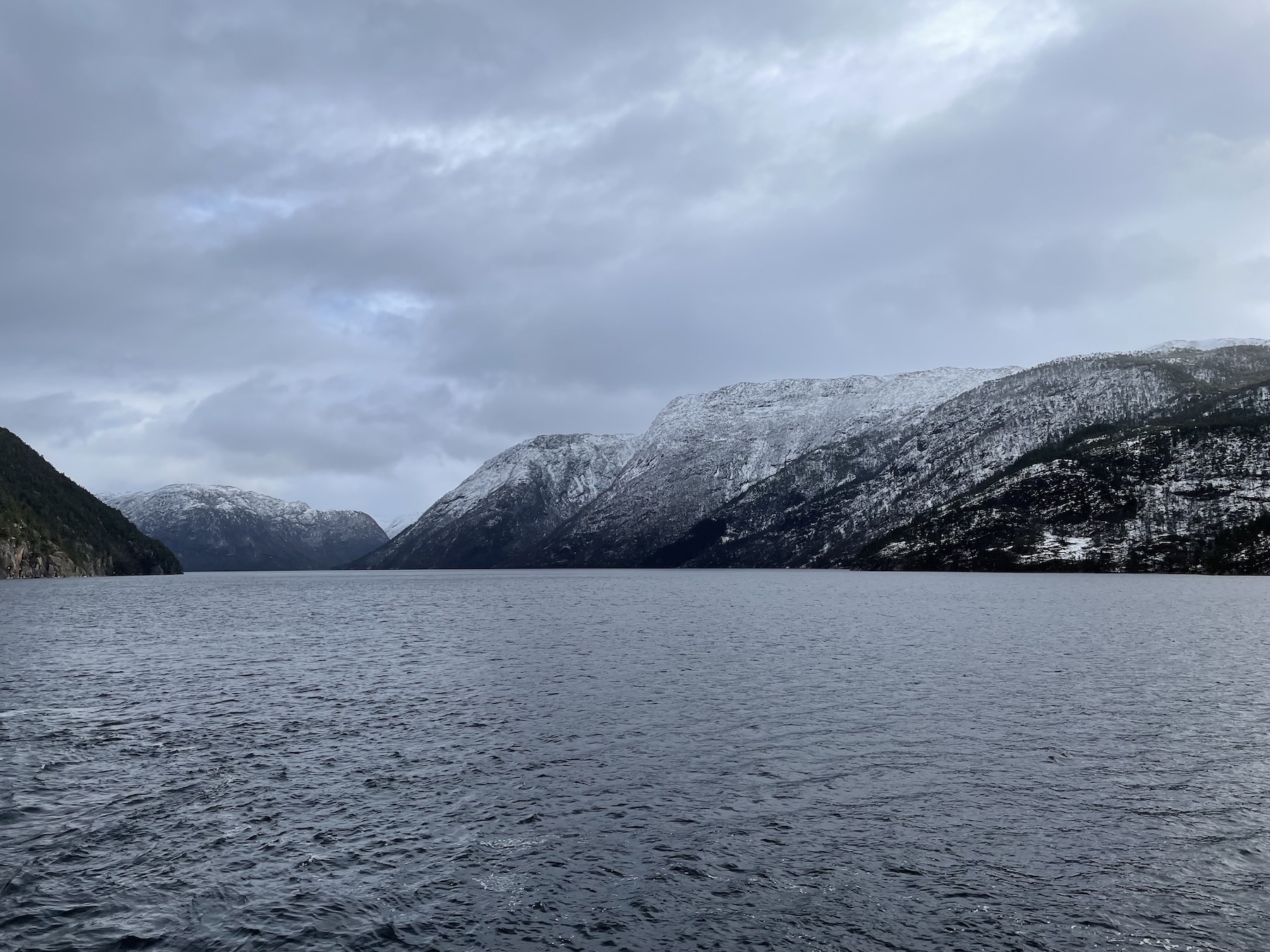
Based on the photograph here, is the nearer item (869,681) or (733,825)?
(733,825)

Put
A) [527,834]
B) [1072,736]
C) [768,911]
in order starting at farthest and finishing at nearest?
[1072,736] < [527,834] < [768,911]

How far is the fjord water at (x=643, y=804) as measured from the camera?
22.1 meters

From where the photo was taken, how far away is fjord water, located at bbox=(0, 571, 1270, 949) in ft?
72.6

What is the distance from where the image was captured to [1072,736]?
4178cm

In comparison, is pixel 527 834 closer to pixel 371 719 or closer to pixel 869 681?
pixel 371 719

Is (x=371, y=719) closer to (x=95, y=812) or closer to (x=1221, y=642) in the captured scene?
(x=95, y=812)

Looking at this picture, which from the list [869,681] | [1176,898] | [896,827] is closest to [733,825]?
[896,827]

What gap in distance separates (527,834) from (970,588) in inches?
7443

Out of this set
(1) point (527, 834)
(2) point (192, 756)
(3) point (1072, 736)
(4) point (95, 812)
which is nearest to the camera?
(1) point (527, 834)

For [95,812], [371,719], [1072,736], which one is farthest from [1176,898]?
[371,719]

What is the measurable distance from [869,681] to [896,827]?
3116 centimetres

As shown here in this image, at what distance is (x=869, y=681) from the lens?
59.1 m

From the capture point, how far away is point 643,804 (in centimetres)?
3191

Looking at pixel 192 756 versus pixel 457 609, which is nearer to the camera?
pixel 192 756
